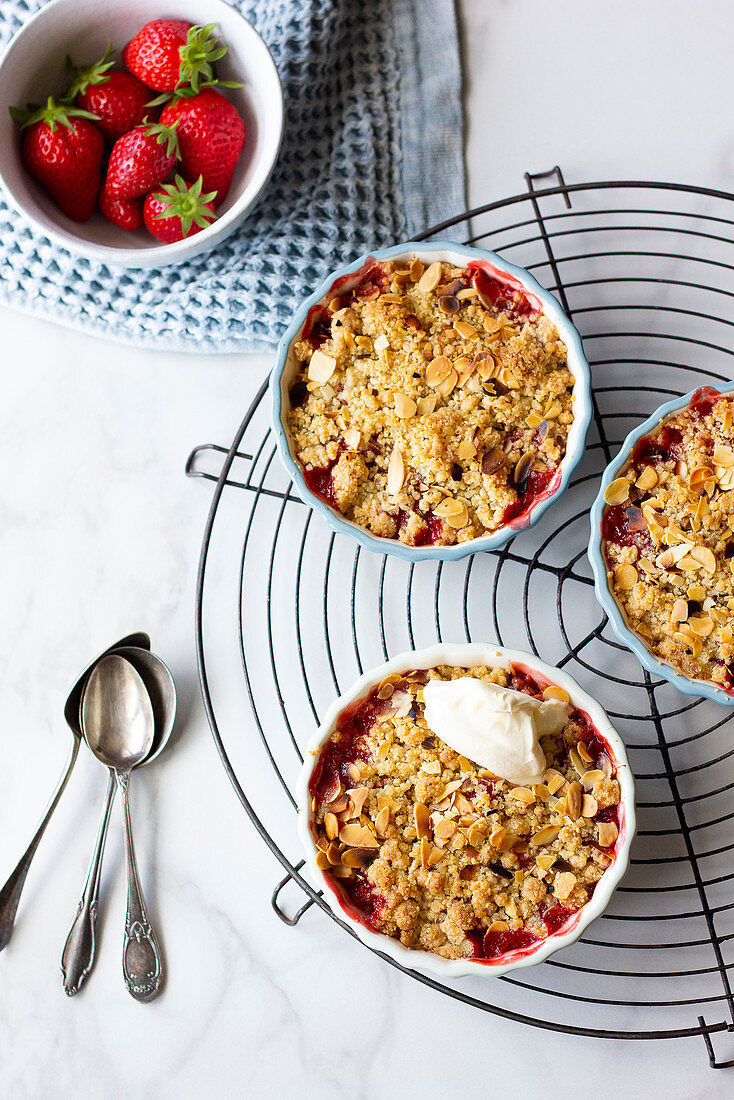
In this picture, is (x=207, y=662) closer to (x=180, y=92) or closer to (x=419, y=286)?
(x=419, y=286)

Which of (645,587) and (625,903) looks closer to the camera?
(645,587)

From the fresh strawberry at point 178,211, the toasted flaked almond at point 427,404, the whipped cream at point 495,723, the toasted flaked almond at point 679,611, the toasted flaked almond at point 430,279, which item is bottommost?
the whipped cream at point 495,723

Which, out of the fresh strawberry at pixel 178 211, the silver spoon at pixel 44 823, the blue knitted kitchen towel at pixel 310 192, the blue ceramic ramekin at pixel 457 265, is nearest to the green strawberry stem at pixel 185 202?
the fresh strawberry at pixel 178 211

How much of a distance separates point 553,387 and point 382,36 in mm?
887

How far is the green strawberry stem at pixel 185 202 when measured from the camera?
1638 millimetres

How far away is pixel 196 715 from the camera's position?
70.4 inches

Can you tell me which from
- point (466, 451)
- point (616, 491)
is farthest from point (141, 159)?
point (616, 491)

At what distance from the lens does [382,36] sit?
6.11 feet

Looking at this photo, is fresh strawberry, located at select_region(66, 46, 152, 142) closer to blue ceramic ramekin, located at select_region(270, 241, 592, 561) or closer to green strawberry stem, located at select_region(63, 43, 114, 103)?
green strawberry stem, located at select_region(63, 43, 114, 103)

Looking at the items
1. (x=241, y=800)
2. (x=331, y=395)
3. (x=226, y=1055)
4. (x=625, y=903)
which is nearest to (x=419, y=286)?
(x=331, y=395)

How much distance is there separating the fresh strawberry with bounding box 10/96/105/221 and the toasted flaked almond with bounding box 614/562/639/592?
3.93 feet

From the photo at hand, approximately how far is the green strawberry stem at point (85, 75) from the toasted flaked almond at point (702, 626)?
141cm

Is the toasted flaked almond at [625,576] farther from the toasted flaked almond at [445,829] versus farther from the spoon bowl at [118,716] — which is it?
the spoon bowl at [118,716]

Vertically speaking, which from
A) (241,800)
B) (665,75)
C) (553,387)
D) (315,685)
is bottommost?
(241,800)
